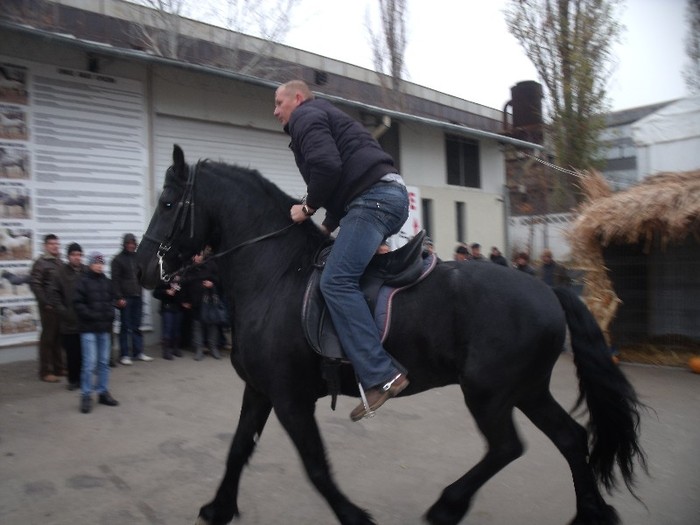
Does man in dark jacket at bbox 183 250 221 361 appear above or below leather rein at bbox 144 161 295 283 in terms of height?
below

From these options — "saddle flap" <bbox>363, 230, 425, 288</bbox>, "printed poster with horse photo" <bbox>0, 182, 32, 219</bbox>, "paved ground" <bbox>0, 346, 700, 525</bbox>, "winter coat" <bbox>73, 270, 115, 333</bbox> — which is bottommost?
"paved ground" <bbox>0, 346, 700, 525</bbox>

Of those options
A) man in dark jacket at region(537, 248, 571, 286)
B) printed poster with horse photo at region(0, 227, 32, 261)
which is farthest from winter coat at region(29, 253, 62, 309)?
man in dark jacket at region(537, 248, 571, 286)

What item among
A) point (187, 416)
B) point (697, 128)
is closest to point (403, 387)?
point (187, 416)

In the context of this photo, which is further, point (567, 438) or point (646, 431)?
point (646, 431)

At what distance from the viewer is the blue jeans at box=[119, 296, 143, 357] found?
9.10 metres

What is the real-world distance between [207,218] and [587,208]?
721 centimetres

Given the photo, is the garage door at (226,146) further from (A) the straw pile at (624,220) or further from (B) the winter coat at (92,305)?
(A) the straw pile at (624,220)

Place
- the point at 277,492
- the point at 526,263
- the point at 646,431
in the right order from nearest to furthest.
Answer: the point at 277,492
the point at 646,431
the point at 526,263

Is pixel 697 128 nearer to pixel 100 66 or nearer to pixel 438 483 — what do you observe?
pixel 438 483

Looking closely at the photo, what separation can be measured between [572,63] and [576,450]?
16478 millimetres

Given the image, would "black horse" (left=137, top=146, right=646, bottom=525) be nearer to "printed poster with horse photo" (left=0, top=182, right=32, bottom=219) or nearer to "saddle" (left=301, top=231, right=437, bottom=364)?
"saddle" (left=301, top=231, right=437, bottom=364)

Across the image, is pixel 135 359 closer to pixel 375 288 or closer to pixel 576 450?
pixel 375 288

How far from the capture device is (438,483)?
486 cm

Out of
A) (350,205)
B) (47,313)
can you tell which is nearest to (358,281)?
(350,205)
